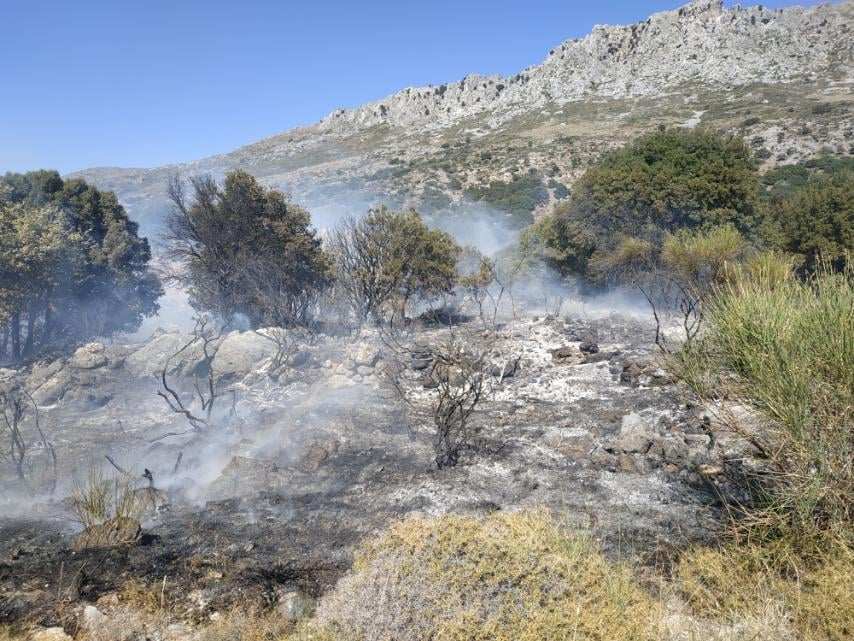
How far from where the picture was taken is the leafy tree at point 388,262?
18.6 m

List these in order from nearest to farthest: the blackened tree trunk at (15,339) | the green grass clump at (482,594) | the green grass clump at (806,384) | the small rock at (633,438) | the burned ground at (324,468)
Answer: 1. the green grass clump at (482,594)
2. the green grass clump at (806,384)
3. the burned ground at (324,468)
4. the small rock at (633,438)
5. the blackened tree trunk at (15,339)

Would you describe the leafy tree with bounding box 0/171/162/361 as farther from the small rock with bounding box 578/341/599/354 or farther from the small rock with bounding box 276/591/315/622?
the small rock with bounding box 578/341/599/354

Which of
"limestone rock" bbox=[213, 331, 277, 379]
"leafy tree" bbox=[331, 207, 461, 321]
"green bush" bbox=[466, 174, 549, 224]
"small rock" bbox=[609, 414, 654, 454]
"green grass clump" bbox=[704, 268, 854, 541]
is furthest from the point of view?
"green bush" bbox=[466, 174, 549, 224]

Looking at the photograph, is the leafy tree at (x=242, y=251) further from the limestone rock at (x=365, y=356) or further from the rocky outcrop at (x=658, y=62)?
the rocky outcrop at (x=658, y=62)

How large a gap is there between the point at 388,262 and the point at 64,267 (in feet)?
33.7

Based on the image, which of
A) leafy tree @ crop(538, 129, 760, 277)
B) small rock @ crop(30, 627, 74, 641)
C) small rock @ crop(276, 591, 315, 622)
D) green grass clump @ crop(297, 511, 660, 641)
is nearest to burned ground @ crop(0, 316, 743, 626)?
small rock @ crop(276, 591, 315, 622)

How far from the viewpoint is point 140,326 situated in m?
22.0

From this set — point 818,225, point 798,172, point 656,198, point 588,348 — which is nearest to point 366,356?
point 588,348

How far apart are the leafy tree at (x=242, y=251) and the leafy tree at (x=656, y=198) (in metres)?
10.8

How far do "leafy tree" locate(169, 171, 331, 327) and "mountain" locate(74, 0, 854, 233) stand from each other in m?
18.1

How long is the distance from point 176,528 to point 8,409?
28.3 ft

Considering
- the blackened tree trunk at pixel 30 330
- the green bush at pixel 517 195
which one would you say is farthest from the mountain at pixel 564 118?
the blackened tree trunk at pixel 30 330

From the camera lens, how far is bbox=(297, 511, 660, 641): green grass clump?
3805 mm

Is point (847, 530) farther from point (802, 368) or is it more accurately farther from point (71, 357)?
point (71, 357)
